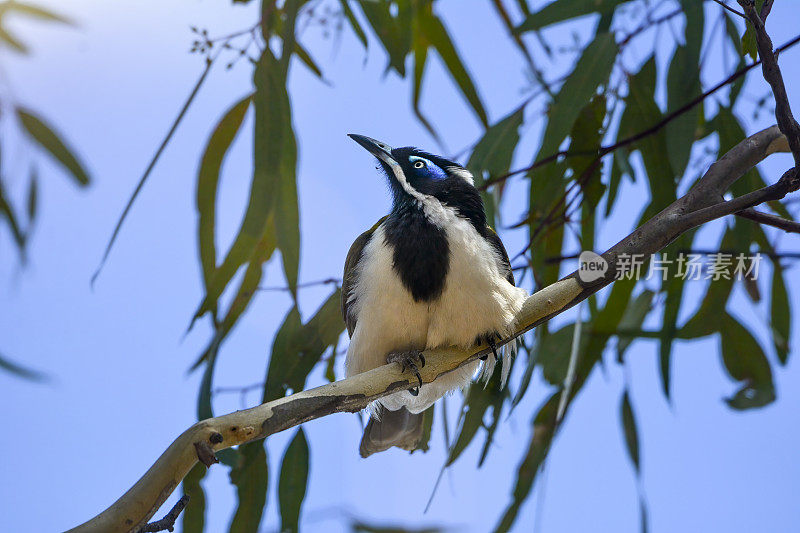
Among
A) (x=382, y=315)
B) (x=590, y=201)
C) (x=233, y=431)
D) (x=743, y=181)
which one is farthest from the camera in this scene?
(x=590, y=201)

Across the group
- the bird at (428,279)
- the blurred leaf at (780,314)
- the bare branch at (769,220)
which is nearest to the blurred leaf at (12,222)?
the bird at (428,279)

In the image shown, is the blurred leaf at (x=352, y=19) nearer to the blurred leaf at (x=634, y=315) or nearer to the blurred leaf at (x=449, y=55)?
the blurred leaf at (x=449, y=55)

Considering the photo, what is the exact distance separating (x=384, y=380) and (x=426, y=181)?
68 cm

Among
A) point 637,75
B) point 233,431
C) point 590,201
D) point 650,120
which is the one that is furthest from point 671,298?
point 233,431

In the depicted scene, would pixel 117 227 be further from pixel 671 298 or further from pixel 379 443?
pixel 671 298

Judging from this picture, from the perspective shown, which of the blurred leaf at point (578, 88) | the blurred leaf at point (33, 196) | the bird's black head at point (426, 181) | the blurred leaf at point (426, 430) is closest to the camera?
the bird's black head at point (426, 181)

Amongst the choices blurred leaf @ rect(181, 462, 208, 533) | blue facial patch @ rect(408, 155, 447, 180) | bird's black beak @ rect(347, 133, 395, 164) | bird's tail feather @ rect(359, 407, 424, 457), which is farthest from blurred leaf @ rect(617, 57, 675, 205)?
blurred leaf @ rect(181, 462, 208, 533)

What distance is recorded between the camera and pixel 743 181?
7.97ft

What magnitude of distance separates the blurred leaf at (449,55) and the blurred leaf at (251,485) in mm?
1410

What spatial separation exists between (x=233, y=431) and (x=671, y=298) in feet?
5.69

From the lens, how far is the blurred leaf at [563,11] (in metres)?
2.60

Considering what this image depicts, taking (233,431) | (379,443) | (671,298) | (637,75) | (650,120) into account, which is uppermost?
(637,75)

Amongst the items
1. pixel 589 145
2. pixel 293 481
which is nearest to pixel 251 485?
pixel 293 481

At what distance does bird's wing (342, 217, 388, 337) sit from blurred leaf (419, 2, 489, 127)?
79 centimetres
